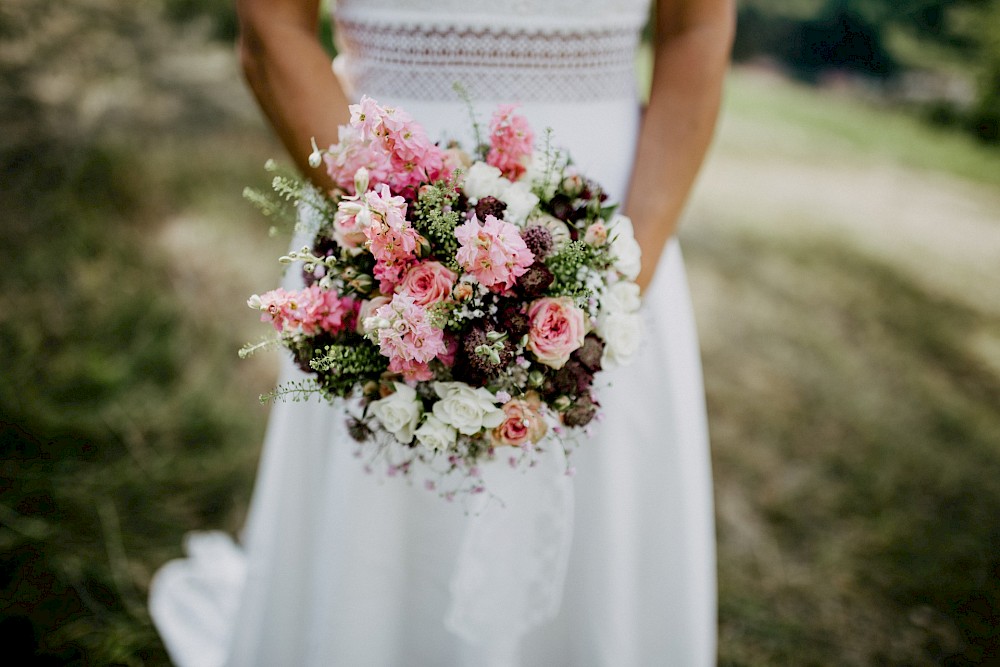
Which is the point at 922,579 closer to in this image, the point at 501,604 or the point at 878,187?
the point at 501,604

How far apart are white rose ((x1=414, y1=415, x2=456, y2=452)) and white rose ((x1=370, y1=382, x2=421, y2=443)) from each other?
0.07 ft

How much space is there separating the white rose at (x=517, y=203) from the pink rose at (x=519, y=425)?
0.27m

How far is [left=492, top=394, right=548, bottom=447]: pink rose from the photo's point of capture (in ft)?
3.65

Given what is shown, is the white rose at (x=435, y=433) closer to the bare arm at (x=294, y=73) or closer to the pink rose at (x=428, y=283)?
the pink rose at (x=428, y=283)

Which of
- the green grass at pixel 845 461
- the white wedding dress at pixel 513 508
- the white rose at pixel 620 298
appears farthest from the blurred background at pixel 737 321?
the white rose at pixel 620 298

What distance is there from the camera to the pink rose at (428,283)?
106 centimetres

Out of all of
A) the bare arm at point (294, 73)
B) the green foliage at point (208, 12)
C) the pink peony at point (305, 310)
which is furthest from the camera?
the green foliage at point (208, 12)

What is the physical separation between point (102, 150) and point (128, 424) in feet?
6.71

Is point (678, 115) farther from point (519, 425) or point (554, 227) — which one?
point (519, 425)

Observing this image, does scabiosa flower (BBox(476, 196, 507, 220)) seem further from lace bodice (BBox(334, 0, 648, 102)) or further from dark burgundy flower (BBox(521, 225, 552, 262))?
lace bodice (BBox(334, 0, 648, 102))

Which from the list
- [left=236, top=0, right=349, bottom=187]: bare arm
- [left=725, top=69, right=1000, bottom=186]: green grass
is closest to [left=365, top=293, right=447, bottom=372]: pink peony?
[left=236, top=0, right=349, bottom=187]: bare arm

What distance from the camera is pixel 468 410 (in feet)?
3.59

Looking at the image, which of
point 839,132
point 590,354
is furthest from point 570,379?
point 839,132

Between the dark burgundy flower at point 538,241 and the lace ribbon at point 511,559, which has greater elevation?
the dark burgundy flower at point 538,241
